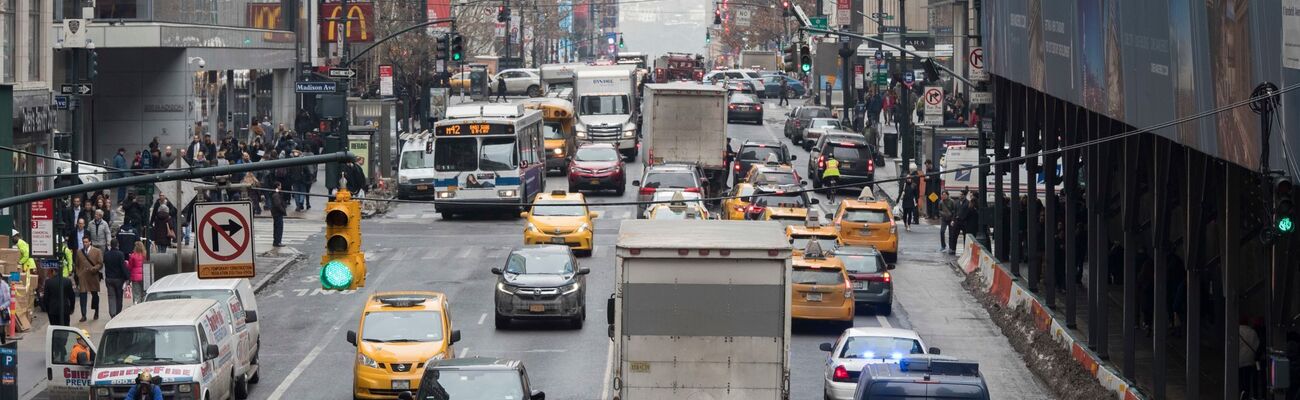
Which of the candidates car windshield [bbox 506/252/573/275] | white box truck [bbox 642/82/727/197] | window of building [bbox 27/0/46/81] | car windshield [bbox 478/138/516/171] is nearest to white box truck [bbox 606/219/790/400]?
car windshield [bbox 506/252/573/275]

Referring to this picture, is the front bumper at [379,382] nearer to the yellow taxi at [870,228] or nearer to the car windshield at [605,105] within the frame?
the yellow taxi at [870,228]

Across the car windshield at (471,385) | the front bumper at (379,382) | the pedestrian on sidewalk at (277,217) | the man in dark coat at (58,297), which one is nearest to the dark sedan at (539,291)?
the front bumper at (379,382)

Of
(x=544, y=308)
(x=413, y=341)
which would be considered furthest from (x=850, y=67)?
(x=413, y=341)

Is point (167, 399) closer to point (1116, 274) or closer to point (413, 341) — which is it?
point (413, 341)

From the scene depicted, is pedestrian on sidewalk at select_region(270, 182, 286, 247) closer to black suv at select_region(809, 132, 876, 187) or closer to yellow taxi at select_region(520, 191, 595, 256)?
yellow taxi at select_region(520, 191, 595, 256)

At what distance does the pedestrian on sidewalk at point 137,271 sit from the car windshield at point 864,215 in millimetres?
Answer: 16066

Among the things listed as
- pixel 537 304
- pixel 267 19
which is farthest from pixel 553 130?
pixel 537 304

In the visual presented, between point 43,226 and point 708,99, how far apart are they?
25.9 meters

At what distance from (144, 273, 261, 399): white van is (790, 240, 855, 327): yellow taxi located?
30.1ft

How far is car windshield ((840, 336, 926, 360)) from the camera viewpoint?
23844 mm

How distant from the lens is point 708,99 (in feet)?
172

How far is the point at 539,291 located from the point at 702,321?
12.2 metres

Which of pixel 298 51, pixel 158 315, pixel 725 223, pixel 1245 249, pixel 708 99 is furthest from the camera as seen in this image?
pixel 298 51

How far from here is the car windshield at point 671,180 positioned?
46.7m
